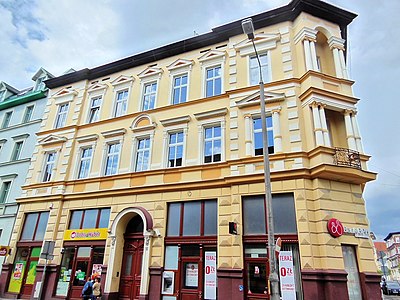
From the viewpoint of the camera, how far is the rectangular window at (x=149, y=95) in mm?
18188

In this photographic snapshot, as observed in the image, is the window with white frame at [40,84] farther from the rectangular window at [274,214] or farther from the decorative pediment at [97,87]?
the rectangular window at [274,214]

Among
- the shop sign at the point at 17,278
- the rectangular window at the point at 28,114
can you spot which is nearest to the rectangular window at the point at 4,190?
the rectangular window at the point at 28,114

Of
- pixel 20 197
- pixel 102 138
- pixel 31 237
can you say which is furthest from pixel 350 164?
pixel 20 197

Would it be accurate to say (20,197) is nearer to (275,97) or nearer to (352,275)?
(275,97)

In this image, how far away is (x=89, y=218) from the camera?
1697 cm

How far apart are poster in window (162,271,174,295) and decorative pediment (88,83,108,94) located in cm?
1312

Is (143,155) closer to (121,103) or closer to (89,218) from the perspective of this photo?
(121,103)

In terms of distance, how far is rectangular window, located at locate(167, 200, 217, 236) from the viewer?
1387 cm

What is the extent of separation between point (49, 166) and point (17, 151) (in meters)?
5.22

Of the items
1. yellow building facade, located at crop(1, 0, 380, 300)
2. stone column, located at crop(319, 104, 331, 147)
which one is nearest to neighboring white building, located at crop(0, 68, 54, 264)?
yellow building facade, located at crop(1, 0, 380, 300)

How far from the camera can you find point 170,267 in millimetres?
13828

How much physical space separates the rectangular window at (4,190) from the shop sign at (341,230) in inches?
854

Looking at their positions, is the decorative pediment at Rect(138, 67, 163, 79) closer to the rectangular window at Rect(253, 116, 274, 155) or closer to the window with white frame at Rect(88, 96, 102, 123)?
the window with white frame at Rect(88, 96, 102, 123)

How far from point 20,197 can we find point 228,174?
48.7 ft
